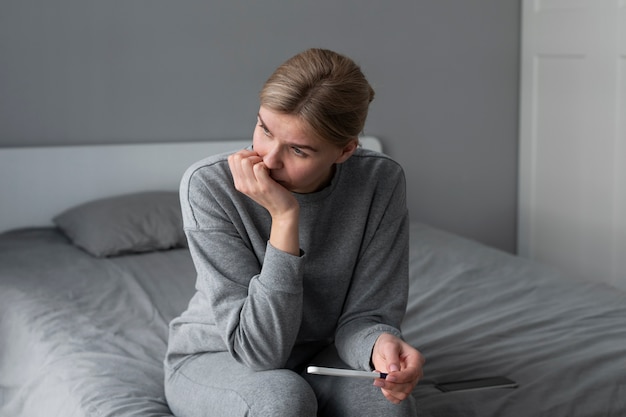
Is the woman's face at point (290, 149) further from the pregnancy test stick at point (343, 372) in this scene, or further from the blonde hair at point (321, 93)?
the pregnancy test stick at point (343, 372)

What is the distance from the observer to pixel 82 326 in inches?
82.4

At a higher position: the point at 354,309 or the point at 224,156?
the point at 224,156

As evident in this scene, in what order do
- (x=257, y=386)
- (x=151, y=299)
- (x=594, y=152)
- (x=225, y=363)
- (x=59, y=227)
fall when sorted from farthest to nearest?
1. (x=594, y=152)
2. (x=59, y=227)
3. (x=151, y=299)
4. (x=225, y=363)
5. (x=257, y=386)

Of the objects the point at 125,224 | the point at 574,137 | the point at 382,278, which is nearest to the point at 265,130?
the point at 382,278

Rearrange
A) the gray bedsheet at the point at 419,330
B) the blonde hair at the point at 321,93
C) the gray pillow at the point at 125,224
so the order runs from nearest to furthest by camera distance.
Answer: the blonde hair at the point at 321,93 → the gray bedsheet at the point at 419,330 → the gray pillow at the point at 125,224

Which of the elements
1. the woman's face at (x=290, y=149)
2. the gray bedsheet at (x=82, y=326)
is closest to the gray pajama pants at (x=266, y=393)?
the gray bedsheet at (x=82, y=326)

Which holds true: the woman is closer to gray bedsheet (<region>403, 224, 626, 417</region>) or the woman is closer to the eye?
the eye

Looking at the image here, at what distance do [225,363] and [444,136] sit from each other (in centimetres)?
236

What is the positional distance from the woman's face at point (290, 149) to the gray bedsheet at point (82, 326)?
0.49 m

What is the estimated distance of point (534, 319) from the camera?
2.10 metres

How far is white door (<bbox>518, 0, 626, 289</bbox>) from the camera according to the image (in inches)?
127

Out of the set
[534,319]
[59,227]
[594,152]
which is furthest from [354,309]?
[594,152]

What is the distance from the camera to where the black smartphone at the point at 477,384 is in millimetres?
1638

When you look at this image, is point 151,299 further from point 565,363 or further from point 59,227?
point 565,363
